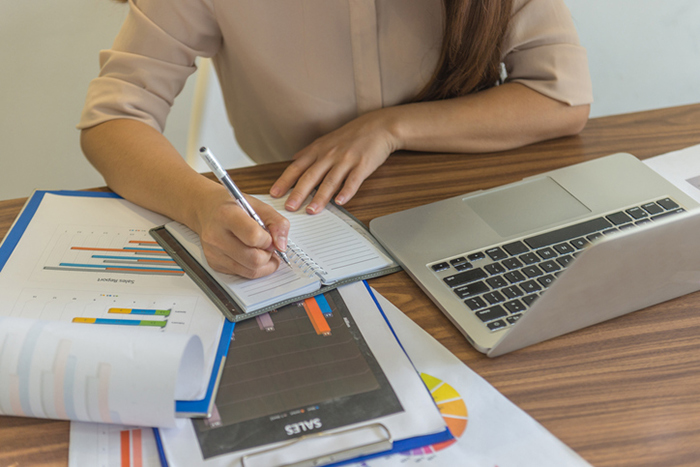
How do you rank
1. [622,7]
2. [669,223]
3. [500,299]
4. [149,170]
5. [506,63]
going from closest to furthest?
[669,223] < [500,299] < [149,170] < [506,63] < [622,7]

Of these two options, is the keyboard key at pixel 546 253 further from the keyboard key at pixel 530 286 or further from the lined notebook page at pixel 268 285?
the lined notebook page at pixel 268 285

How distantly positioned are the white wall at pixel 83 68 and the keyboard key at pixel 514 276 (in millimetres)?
1227

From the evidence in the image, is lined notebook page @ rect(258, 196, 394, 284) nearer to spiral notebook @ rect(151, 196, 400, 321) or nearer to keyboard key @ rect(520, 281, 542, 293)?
spiral notebook @ rect(151, 196, 400, 321)

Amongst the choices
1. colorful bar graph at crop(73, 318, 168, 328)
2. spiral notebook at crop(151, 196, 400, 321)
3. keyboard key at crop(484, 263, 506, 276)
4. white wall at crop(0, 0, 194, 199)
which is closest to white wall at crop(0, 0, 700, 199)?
white wall at crop(0, 0, 194, 199)

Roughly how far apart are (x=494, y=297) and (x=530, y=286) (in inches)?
1.7

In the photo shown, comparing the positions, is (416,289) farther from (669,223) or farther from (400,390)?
(669,223)

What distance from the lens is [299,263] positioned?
641 mm

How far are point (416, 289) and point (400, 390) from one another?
146mm

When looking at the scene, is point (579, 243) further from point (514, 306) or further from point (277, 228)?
point (277, 228)

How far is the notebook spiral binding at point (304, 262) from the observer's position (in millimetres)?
627

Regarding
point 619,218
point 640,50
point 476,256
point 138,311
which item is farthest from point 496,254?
point 640,50

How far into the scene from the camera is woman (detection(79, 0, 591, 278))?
79cm

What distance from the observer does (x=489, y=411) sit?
0.49 metres

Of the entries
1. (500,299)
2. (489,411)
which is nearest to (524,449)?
(489,411)
